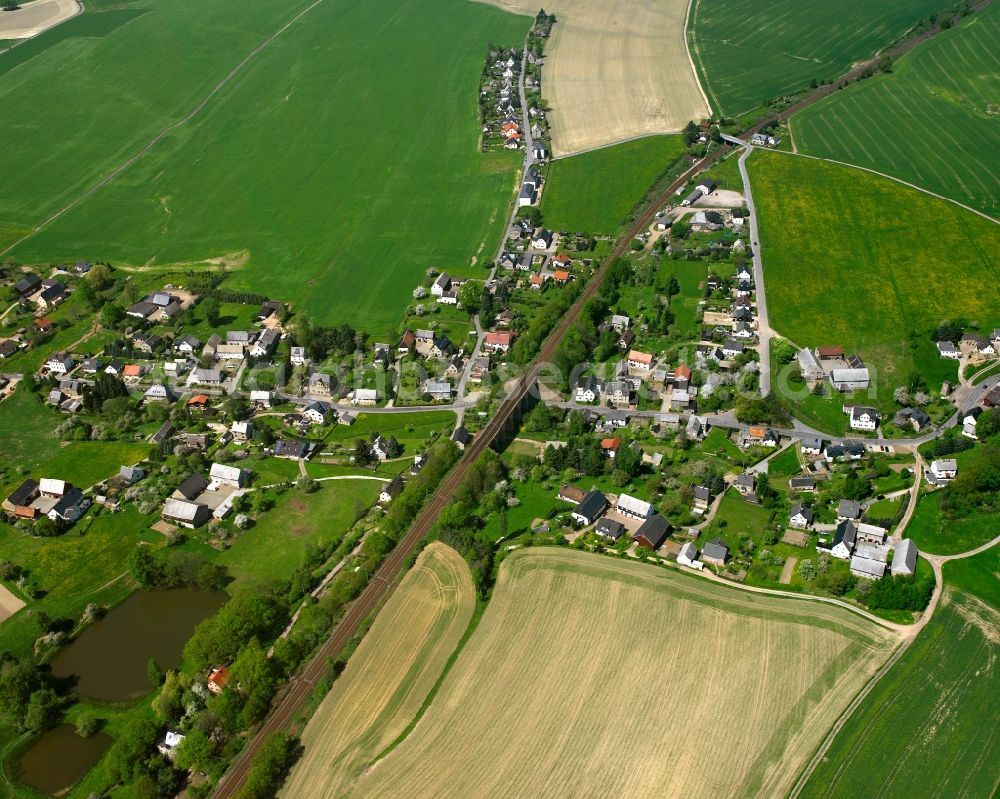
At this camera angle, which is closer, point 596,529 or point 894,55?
point 596,529

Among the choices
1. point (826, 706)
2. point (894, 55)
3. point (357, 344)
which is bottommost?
point (826, 706)

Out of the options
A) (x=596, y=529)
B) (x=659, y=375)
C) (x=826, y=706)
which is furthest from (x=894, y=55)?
(x=826, y=706)

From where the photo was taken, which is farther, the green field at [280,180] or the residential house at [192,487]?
the green field at [280,180]

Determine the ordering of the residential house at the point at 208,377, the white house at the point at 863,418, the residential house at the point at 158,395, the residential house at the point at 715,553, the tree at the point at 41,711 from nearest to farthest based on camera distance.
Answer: the tree at the point at 41,711 < the residential house at the point at 715,553 < the white house at the point at 863,418 < the residential house at the point at 158,395 < the residential house at the point at 208,377

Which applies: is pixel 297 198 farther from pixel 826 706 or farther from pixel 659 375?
pixel 826 706

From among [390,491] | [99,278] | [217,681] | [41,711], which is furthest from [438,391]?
[99,278]

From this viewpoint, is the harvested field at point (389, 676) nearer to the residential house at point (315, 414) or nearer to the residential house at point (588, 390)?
the residential house at point (315, 414)

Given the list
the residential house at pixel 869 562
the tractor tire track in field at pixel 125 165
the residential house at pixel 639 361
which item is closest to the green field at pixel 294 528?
the residential house at pixel 639 361

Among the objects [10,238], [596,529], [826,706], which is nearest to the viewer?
[826,706]
